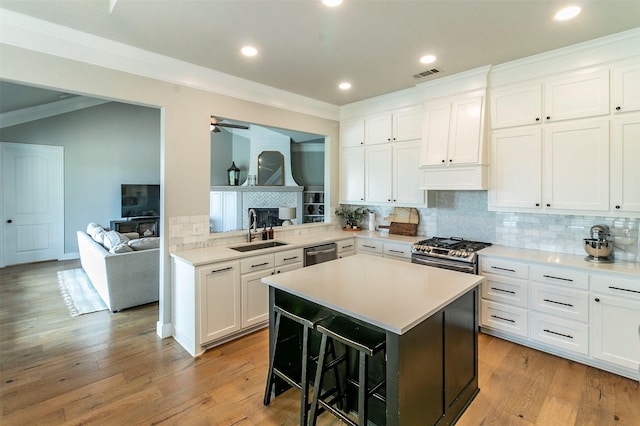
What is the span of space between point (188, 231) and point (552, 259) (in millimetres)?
3532

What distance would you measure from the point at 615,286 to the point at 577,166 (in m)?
1.06

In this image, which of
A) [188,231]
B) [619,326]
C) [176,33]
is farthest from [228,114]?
[619,326]

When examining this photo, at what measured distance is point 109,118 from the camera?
7.16 meters

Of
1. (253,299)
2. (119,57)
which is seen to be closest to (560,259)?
(253,299)

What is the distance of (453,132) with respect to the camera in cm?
346

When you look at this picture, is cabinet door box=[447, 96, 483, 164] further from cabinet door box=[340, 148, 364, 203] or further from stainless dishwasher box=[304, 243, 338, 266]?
stainless dishwasher box=[304, 243, 338, 266]

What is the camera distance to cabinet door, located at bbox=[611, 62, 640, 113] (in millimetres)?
2490

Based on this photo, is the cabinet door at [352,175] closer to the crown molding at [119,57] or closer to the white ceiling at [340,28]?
the crown molding at [119,57]

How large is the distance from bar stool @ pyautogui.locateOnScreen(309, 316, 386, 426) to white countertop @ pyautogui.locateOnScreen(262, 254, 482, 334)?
0.15 m

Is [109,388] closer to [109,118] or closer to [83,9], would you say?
[83,9]

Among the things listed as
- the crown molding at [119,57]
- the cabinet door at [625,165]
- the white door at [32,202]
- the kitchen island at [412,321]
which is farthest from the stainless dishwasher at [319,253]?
the white door at [32,202]

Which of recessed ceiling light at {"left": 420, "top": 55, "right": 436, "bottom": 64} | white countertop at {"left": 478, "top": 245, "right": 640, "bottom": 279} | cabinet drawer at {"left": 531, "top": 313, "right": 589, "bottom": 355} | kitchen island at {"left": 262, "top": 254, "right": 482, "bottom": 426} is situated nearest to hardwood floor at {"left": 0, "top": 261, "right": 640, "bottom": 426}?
cabinet drawer at {"left": 531, "top": 313, "right": 589, "bottom": 355}

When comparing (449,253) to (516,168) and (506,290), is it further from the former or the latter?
(516,168)

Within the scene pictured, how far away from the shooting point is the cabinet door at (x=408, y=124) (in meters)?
3.88
